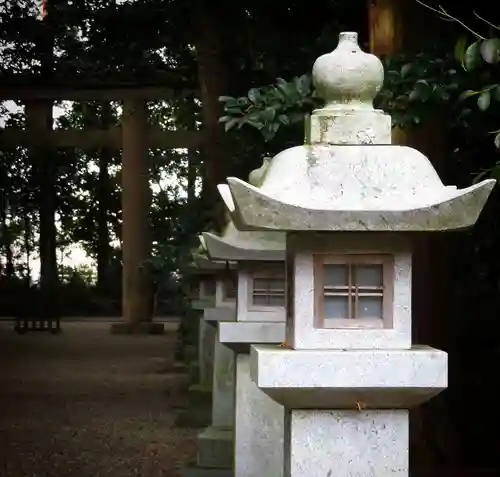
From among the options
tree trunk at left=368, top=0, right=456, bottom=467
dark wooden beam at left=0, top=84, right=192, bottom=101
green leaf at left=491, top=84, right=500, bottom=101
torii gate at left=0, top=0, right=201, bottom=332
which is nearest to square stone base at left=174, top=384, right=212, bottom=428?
tree trunk at left=368, top=0, right=456, bottom=467

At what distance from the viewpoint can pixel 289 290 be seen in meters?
4.33

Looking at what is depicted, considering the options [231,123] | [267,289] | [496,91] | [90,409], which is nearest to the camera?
[496,91]

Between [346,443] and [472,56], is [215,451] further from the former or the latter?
[472,56]

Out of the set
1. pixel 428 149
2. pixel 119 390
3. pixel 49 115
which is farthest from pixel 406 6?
pixel 49 115

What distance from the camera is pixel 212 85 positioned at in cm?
1177

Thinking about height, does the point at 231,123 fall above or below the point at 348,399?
above

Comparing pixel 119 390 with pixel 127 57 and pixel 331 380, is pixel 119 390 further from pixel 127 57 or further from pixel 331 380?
pixel 331 380

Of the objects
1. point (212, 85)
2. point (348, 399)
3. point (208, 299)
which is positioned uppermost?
point (212, 85)

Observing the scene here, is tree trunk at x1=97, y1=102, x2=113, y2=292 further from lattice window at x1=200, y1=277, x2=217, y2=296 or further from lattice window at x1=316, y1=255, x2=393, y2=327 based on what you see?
lattice window at x1=316, y1=255, x2=393, y2=327

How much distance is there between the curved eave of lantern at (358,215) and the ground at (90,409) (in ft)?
19.9

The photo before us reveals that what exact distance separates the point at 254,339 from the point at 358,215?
2323 millimetres

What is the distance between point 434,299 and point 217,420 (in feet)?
6.91

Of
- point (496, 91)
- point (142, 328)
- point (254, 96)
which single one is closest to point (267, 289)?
point (254, 96)

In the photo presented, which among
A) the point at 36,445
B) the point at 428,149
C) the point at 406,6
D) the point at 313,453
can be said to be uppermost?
the point at 406,6
